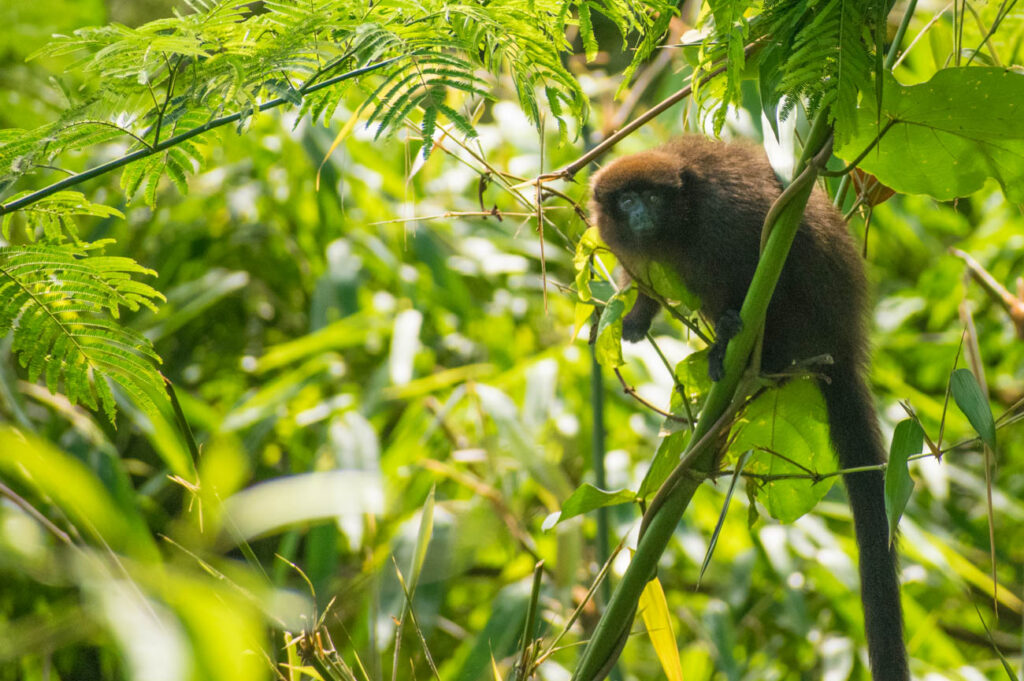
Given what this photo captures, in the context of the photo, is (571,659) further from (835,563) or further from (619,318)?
(619,318)

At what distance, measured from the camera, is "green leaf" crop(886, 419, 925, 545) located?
1.02m

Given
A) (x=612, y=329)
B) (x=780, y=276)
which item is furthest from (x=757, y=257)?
(x=612, y=329)

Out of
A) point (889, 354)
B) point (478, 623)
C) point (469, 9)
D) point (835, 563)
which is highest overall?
point (469, 9)

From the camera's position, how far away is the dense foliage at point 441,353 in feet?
3.34

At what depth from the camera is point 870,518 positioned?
1.74m

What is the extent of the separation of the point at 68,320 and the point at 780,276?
4.49ft

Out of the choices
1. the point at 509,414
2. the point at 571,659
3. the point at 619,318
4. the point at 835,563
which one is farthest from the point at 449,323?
the point at 619,318

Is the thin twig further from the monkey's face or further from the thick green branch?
the monkey's face

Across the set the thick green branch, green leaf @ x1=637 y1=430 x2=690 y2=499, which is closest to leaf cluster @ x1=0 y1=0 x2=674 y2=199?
the thick green branch

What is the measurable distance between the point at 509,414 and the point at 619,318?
4.65 ft

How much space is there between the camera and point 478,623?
303 centimetres

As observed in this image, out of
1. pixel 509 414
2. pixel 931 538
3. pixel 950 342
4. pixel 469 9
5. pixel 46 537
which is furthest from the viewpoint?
pixel 950 342

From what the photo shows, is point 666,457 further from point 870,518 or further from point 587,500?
point 870,518

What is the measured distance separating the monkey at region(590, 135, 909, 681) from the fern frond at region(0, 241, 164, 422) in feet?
2.86
